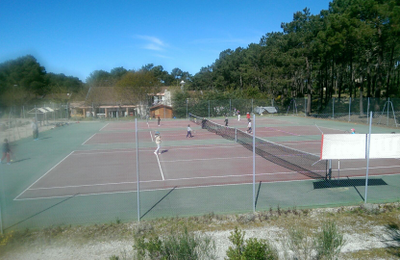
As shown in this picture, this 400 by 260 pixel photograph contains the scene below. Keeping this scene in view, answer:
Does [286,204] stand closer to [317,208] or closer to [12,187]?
[317,208]

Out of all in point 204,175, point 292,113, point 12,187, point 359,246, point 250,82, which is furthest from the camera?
point 250,82

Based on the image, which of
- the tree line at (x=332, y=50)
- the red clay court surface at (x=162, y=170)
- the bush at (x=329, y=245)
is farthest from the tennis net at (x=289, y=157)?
the tree line at (x=332, y=50)

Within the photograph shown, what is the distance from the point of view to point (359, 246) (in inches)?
276

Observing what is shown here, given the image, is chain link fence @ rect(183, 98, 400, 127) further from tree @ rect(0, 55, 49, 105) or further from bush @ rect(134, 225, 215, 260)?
bush @ rect(134, 225, 215, 260)

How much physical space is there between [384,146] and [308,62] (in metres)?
46.8

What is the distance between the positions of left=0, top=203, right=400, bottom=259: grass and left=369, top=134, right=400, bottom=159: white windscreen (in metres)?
1.62

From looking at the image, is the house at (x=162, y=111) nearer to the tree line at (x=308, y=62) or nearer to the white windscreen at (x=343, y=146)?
the tree line at (x=308, y=62)

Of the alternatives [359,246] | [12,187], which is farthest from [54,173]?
[359,246]

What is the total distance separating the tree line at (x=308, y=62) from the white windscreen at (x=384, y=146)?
1238 centimetres

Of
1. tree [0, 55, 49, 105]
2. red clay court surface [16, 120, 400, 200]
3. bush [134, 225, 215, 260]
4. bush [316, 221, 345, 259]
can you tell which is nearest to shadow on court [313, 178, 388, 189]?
red clay court surface [16, 120, 400, 200]

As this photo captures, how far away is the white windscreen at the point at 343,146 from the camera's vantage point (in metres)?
9.55

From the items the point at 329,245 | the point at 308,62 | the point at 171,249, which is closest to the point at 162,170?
the point at 171,249

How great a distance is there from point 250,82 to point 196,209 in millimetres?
68545

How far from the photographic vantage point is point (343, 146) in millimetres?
9609
